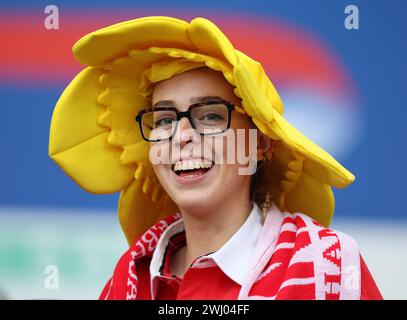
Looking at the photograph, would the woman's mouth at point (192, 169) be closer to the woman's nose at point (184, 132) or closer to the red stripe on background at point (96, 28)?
the woman's nose at point (184, 132)

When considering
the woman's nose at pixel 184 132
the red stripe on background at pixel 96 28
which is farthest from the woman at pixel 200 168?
the red stripe on background at pixel 96 28

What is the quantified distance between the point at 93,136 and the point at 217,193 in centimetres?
42

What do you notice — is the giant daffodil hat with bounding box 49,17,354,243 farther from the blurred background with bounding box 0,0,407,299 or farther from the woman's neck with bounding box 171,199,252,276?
the blurred background with bounding box 0,0,407,299

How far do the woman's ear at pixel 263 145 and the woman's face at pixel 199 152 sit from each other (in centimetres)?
5

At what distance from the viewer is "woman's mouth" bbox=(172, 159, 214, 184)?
174 centimetres

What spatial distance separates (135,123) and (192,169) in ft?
1.00

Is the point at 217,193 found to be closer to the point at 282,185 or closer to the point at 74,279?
the point at 282,185

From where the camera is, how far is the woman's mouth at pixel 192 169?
5.69 feet

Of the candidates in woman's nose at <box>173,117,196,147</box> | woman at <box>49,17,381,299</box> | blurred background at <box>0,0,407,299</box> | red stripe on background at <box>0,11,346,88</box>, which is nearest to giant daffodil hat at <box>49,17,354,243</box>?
woman at <box>49,17,381,299</box>

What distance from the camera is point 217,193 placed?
5.73 feet

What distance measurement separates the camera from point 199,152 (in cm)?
174

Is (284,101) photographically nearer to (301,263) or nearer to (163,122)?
(163,122)
